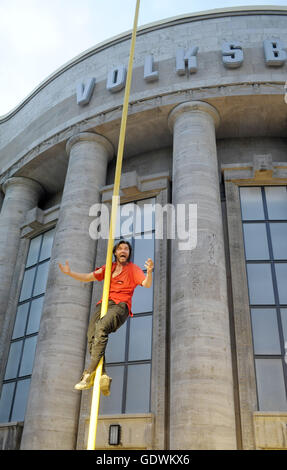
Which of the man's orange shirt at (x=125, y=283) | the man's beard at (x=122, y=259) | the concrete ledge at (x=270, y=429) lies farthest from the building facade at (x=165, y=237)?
the man's beard at (x=122, y=259)

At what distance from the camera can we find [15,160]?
23.0 meters

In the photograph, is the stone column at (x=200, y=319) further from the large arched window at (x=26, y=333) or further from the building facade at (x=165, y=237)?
the large arched window at (x=26, y=333)

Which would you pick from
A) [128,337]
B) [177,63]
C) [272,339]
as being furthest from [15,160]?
[272,339]

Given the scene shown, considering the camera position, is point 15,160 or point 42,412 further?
point 15,160

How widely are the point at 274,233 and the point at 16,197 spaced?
1368 cm

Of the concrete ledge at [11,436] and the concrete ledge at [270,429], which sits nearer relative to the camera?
the concrete ledge at [270,429]

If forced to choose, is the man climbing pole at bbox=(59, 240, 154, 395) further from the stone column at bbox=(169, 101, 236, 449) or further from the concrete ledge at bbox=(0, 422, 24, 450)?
the concrete ledge at bbox=(0, 422, 24, 450)

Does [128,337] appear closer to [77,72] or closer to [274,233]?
[274,233]

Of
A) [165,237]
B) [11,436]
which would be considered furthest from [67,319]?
[165,237]

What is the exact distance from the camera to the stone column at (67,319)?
46.0ft

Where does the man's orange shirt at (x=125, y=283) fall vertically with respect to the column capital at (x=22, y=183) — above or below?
below

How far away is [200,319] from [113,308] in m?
7.35

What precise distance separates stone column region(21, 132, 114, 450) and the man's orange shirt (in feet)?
29.8

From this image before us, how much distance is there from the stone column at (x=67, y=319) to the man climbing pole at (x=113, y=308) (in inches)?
353
